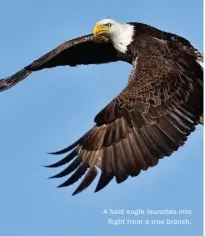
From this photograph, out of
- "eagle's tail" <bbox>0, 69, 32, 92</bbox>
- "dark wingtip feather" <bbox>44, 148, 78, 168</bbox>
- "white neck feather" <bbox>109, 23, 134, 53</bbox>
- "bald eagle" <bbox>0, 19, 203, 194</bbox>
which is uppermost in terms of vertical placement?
"white neck feather" <bbox>109, 23, 134, 53</bbox>

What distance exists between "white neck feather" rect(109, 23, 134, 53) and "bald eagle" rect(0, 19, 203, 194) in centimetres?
13

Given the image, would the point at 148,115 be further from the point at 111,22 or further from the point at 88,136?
the point at 111,22

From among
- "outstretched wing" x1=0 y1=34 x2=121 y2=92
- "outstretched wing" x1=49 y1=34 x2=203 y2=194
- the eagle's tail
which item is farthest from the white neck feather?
the eagle's tail

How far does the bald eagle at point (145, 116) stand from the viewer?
14297 millimetres

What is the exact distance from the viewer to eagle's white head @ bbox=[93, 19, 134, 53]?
16172mm

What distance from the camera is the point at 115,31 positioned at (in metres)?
16.3

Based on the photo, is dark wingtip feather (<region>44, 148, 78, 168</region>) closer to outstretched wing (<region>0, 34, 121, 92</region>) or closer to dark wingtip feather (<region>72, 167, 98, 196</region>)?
dark wingtip feather (<region>72, 167, 98, 196</region>)

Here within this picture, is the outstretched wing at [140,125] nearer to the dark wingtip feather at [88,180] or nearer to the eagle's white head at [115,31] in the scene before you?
the dark wingtip feather at [88,180]

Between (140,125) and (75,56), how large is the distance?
3.44 meters

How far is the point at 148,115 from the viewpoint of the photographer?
14.7m

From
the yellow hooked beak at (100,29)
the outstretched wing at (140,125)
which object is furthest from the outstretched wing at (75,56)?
the outstretched wing at (140,125)

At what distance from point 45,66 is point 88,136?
327 cm

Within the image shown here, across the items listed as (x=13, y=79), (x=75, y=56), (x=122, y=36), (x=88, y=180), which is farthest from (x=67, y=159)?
(x=75, y=56)

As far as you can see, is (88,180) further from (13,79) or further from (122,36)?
(13,79)
